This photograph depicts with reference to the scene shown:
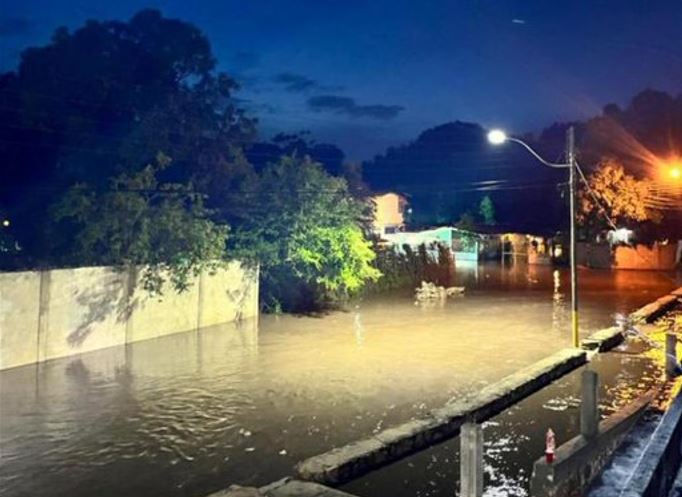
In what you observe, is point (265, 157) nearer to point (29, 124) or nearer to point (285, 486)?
point (29, 124)

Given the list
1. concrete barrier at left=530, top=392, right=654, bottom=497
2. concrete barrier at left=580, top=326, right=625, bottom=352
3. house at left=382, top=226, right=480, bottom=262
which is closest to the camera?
concrete barrier at left=530, top=392, right=654, bottom=497

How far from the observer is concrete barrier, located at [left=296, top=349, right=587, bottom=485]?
730 cm

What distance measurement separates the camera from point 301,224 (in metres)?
19.5

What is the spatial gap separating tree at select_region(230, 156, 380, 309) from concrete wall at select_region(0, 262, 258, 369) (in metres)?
1.47

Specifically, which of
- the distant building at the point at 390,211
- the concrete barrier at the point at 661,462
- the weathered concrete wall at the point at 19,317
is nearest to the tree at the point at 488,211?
the distant building at the point at 390,211

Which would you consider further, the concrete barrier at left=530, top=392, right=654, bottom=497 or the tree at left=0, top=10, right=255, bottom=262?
the tree at left=0, top=10, right=255, bottom=262

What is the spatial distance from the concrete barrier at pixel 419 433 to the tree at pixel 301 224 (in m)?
9.16

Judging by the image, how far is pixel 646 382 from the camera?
11906mm

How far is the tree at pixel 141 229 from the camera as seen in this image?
15039mm

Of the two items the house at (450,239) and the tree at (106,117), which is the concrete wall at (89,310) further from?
the house at (450,239)

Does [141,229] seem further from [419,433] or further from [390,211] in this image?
[390,211]

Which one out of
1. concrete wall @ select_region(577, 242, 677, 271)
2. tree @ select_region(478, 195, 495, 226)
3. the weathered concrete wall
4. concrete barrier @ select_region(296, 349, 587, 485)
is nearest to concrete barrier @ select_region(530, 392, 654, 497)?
concrete barrier @ select_region(296, 349, 587, 485)

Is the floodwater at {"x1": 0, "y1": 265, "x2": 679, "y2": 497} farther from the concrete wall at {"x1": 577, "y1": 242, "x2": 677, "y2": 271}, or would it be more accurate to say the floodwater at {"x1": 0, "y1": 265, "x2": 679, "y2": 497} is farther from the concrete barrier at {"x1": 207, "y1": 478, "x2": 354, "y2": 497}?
the concrete wall at {"x1": 577, "y1": 242, "x2": 677, "y2": 271}

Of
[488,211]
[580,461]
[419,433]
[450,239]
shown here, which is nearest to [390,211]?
[450,239]
